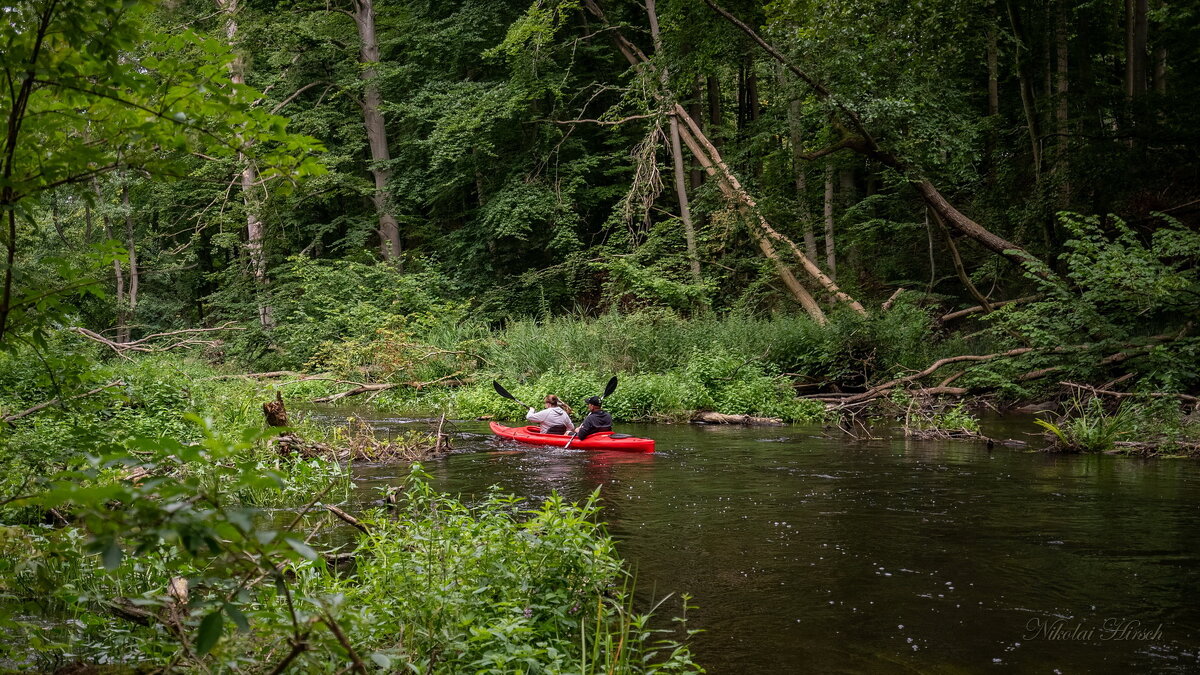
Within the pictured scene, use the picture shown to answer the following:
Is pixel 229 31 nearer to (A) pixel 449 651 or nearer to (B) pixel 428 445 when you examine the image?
(B) pixel 428 445

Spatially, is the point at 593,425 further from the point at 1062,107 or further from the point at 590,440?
the point at 1062,107

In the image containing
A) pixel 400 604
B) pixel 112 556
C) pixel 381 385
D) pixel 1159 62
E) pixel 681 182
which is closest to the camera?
pixel 112 556

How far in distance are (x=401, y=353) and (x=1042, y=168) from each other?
1454cm

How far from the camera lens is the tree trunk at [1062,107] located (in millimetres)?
→ 15586

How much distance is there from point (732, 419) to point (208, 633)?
522 inches

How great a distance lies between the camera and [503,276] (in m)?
25.8

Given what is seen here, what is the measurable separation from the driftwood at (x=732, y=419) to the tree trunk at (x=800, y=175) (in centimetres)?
624

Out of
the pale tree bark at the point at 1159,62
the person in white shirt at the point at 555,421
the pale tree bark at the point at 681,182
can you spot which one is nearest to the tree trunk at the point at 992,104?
the pale tree bark at the point at 1159,62

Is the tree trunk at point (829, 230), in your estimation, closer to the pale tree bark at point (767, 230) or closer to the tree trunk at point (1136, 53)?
the pale tree bark at point (767, 230)

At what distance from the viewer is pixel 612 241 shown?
75.5 feet

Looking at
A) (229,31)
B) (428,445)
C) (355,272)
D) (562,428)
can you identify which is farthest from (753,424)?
(229,31)

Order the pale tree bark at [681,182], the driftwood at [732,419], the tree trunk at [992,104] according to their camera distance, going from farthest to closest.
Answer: the pale tree bark at [681,182] → the tree trunk at [992,104] → the driftwood at [732,419]

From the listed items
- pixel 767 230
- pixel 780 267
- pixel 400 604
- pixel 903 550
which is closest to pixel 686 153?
pixel 767 230

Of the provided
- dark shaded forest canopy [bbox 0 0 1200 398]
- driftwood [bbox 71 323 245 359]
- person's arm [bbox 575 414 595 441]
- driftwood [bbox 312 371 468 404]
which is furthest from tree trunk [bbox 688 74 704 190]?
driftwood [bbox 71 323 245 359]
